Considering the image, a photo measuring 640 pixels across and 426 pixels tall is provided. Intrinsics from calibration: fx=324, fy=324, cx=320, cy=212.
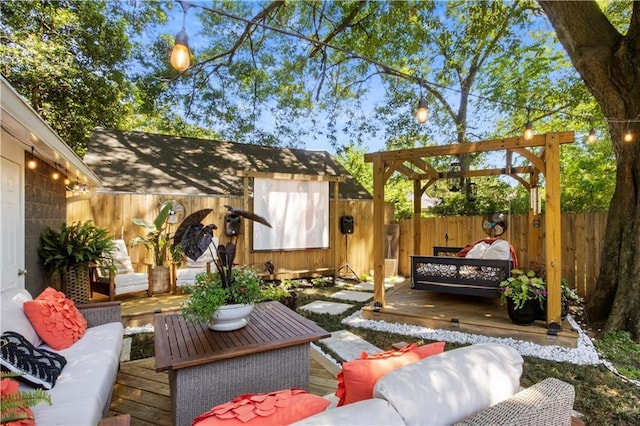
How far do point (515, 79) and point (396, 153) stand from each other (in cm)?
603

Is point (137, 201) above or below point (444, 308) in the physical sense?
above

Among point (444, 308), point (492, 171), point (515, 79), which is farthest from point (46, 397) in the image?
point (515, 79)

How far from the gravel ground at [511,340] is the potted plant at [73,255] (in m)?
3.61

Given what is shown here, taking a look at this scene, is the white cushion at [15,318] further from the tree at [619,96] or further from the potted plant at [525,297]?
the tree at [619,96]

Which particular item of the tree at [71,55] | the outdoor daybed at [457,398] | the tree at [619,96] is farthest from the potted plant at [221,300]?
the tree at [71,55]

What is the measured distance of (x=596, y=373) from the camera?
10.1ft

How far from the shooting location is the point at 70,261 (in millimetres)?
4242

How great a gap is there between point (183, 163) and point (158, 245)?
3.04m

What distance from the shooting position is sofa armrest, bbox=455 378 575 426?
1046 mm

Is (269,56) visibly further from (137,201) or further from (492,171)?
(492,171)

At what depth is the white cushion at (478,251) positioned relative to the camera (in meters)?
5.15

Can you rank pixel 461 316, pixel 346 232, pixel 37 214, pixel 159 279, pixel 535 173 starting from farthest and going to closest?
pixel 346 232, pixel 535 173, pixel 159 279, pixel 461 316, pixel 37 214

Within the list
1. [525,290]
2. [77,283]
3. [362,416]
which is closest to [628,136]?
[525,290]

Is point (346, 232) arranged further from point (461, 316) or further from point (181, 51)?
point (181, 51)
